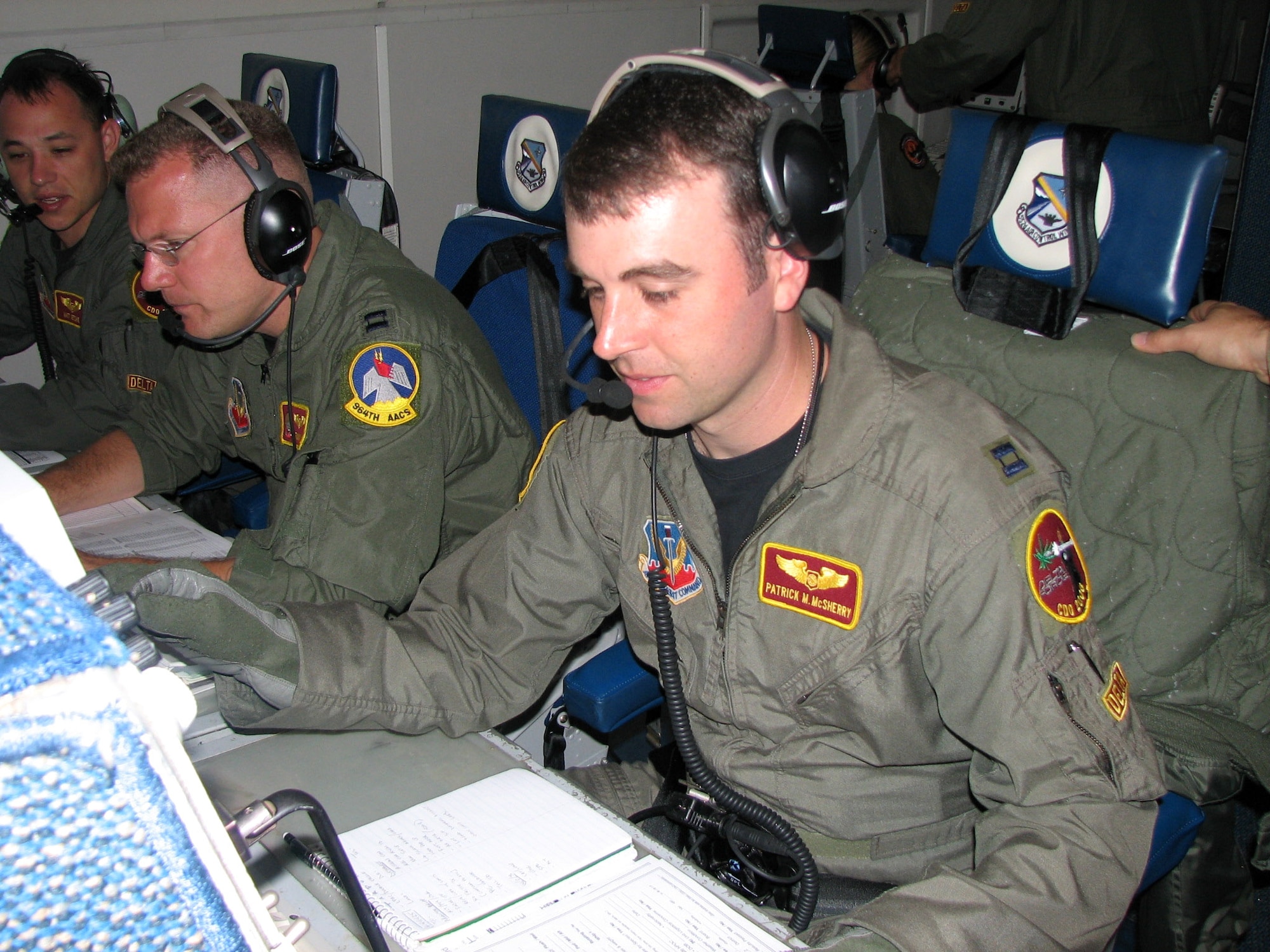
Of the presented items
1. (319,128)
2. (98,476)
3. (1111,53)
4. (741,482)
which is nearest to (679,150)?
(741,482)

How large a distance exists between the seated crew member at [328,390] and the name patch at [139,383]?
213mm

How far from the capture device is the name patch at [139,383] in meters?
1.86

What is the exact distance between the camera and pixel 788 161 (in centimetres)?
87

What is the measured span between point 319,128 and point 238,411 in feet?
2.55

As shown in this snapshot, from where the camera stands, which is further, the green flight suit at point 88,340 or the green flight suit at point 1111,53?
the green flight suit at point 1111,53

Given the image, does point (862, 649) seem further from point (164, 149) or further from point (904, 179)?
point (904, 179)

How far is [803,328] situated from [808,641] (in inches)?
13.0

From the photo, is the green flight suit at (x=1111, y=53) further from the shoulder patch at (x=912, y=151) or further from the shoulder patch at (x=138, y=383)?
the shoulder patch at (x=138, y=383)

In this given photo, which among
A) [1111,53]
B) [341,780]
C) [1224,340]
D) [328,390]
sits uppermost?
[1111,53]

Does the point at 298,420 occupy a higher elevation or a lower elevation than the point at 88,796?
lower

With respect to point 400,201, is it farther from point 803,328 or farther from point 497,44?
point 803,328

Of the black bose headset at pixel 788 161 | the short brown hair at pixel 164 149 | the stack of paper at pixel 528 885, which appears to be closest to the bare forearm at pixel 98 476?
the short brown hair at pixel 164 149

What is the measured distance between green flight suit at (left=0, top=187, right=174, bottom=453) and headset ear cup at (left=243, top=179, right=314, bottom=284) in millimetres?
543

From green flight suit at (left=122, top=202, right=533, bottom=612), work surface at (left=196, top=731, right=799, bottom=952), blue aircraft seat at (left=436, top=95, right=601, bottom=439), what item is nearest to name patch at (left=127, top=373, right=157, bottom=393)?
green flight suit at (left=122, top=202, right=533, bottom=612)
